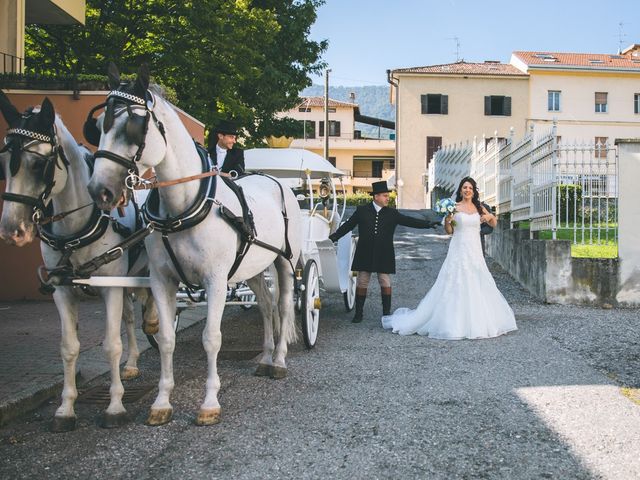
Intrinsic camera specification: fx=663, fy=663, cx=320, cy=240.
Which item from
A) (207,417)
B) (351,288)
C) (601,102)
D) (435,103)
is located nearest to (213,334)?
(207,417)

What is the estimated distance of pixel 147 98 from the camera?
4258 mm

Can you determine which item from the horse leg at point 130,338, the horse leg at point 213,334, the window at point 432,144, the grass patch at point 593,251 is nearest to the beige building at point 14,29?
the horse leg at point 130,338

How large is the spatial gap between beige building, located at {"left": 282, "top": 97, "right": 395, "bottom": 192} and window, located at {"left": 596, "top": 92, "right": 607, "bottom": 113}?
19.0m

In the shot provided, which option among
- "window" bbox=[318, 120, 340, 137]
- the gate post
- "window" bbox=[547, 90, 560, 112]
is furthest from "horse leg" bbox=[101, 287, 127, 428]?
"window" bbox=[318, 120, 340, 137]

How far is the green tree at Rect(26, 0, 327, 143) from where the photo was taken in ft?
63.4

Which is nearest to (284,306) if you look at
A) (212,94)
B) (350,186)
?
(212,94)

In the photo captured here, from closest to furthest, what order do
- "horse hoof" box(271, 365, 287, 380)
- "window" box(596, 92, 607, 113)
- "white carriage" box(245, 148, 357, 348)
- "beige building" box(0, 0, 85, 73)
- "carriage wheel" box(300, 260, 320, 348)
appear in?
"horse hoof" box(271, 365, 287, 380), "carriage wheel" box(300, 260, 320, 348), "white carriage" box(245, 148, 357, 348), "beige building" box(0, 0, 85, 73), "window" box(596, 92, 607, 113)

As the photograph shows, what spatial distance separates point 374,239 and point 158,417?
5326 millimetres

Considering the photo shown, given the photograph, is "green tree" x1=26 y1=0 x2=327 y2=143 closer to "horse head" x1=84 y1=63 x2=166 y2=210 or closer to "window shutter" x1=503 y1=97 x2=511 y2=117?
"horse head" x1=84 y1=63 x2=166 y2=210

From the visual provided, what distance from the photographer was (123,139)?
4.09m

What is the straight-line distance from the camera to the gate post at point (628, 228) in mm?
10109

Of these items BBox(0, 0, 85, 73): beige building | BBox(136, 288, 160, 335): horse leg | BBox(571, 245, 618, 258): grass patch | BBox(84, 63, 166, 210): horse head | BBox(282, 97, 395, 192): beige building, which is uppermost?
BBox(282, 97, 395, 192): beige building

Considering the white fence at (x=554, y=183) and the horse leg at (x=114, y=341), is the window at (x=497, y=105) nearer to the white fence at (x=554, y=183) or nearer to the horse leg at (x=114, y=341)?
the white fence at (x=554, y=183)

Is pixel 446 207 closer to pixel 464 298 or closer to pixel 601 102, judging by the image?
pixel 464 298
